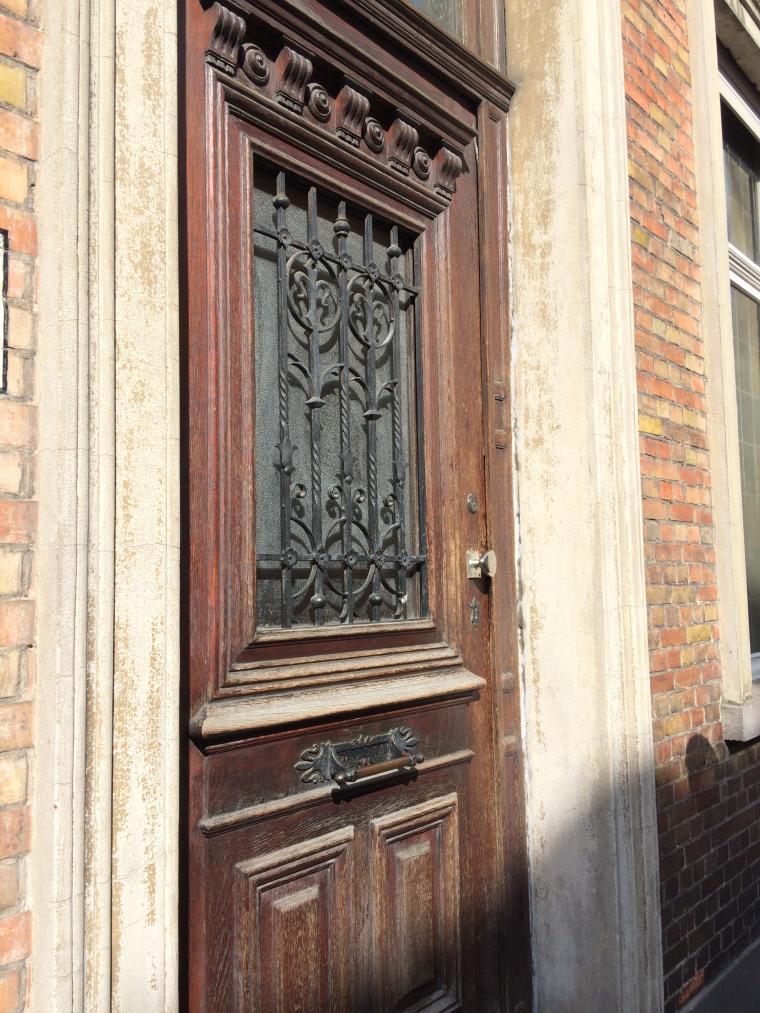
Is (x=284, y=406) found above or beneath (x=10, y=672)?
above

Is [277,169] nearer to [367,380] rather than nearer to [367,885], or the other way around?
[367,380]

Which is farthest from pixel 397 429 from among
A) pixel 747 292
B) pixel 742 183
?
pixel 742 183

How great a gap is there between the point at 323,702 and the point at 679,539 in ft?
5.19

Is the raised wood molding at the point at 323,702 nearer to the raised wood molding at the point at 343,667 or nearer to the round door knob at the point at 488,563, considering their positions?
the raised wood molding at the point at 343,667

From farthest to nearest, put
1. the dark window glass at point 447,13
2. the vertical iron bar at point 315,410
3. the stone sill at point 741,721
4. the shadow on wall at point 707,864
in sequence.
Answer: the stone sill at point 741,721 < the shadow on wall at point 707,864 < the dark window glass at point 447,13 < the vertical iron bar at point 315,410

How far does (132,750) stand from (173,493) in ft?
1.45

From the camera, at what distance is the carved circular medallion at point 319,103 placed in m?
2.32

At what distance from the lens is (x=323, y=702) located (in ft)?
7.13

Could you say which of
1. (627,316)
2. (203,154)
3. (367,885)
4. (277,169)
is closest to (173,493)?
(203,154)

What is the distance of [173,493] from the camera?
1671mm

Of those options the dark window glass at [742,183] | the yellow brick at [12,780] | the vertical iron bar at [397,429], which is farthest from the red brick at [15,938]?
the dark window glass at [742,183]

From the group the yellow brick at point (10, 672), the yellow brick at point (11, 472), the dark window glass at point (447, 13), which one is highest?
the dark window glass at point (447, 13)

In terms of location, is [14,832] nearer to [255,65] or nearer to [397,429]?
[397,429]

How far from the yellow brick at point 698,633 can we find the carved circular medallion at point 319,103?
203cm
